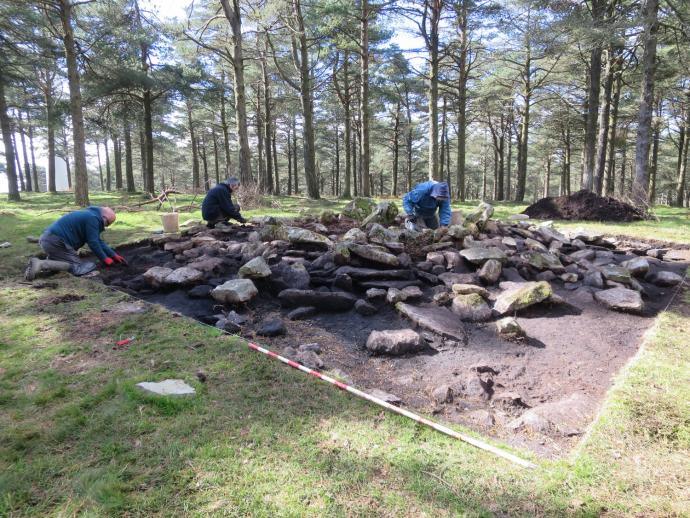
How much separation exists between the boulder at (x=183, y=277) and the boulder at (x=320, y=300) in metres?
1.17

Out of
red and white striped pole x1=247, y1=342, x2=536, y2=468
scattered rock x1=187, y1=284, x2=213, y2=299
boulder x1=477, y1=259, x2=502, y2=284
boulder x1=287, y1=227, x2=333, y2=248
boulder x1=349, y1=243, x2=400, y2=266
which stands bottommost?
red and white striped pole x1=247, y1=342, x2=536, y2=468

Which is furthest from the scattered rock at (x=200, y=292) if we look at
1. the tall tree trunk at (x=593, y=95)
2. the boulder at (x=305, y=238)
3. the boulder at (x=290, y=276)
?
the tall tree trunk at (x=593, y=95)

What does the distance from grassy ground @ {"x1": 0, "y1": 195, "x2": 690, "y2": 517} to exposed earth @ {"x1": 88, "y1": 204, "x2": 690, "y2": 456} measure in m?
0.31

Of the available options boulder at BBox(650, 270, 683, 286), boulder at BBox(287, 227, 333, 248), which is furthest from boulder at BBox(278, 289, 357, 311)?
boulder at BBox(650, 270, 683, 286)

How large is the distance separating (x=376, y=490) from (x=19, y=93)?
2484 centimetres

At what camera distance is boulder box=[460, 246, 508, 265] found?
Result: 4914 millimetres

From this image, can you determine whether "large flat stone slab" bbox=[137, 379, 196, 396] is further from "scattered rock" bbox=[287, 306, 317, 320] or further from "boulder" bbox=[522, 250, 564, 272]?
"boulder" bbox=[522, 250, 564, 272]

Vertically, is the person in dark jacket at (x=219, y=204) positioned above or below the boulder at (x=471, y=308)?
above

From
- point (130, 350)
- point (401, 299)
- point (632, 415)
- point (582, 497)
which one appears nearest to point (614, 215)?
point (401, 299)

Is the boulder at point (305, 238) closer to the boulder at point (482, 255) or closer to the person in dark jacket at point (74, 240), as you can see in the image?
the boulder at point (482, 255)

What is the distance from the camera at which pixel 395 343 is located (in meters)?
3.26

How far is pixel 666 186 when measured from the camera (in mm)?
29141

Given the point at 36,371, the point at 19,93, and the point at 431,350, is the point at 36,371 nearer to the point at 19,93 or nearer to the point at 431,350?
the point at 431,350

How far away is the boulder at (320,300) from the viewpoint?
4.09m
